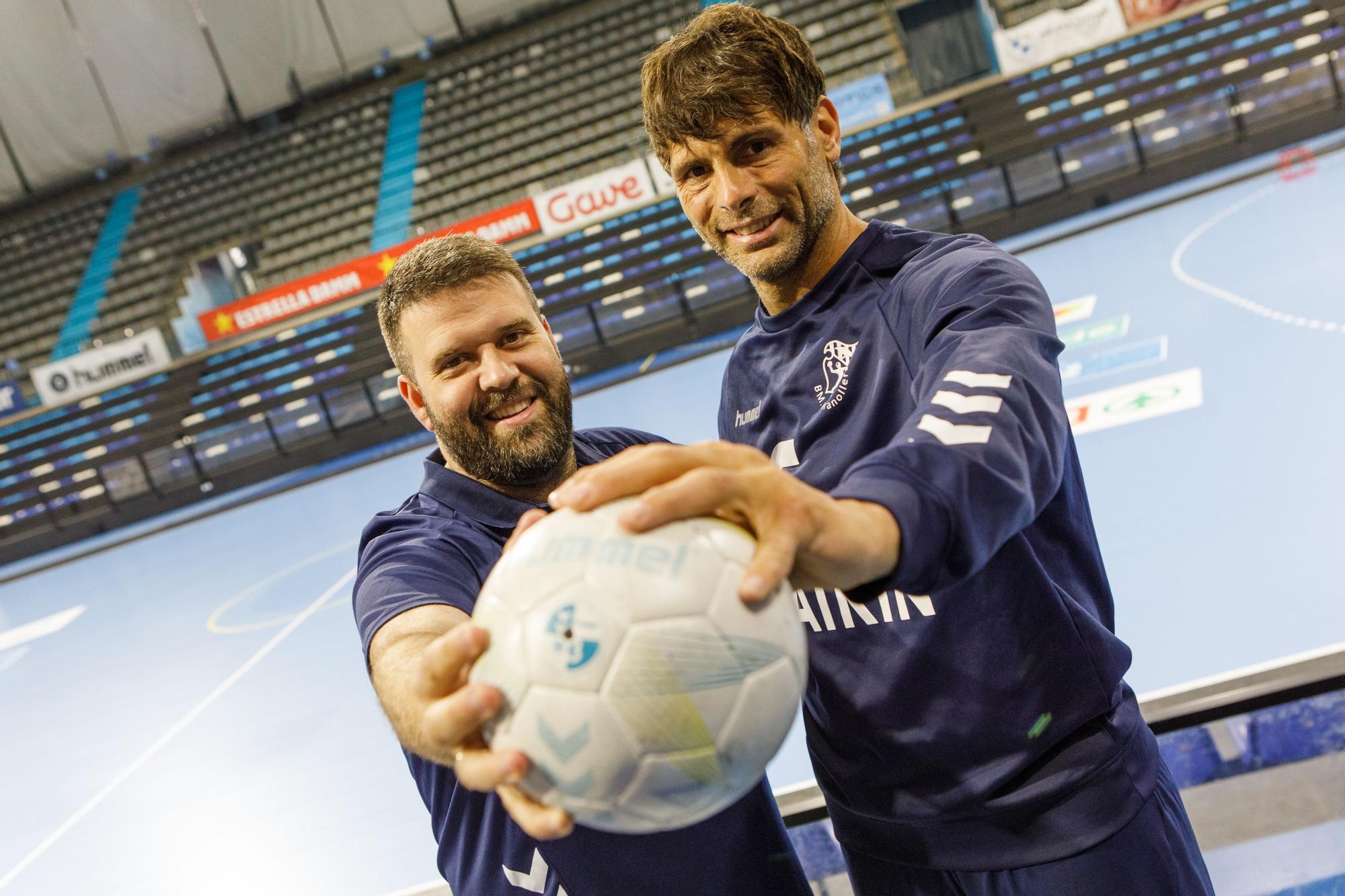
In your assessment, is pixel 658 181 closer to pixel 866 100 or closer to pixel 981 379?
pixel 866 100

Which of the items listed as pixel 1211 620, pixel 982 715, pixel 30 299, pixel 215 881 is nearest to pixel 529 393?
pixel 982 715

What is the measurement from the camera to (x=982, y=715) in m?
1.32

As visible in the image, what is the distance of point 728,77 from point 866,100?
1269 centimetres

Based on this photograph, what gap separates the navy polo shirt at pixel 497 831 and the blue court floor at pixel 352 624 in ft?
3.95

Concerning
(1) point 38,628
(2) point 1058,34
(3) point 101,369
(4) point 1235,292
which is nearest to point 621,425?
(4) point 1235,292

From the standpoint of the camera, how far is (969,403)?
95 centimetres

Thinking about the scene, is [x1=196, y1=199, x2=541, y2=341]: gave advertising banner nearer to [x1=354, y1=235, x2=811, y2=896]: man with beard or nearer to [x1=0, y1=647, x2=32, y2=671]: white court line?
[x1=0, y1=647, x2=32, y2=671]: white court line

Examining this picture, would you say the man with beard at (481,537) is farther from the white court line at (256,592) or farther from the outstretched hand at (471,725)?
the white court line at (256,592)

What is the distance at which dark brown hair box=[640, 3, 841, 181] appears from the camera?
146cm

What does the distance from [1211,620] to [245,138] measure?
18.7m

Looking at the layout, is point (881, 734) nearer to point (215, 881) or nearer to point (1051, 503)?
point (1051, 503)

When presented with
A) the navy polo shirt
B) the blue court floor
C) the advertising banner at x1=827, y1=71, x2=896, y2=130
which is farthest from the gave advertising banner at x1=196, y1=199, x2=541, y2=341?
the navy polo shirt

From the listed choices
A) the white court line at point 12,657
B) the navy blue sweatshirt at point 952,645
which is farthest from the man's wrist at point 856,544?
the white court line at point 12,657

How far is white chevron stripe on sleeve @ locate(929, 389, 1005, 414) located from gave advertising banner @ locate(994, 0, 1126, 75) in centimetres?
1386
